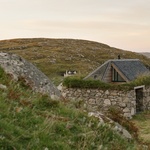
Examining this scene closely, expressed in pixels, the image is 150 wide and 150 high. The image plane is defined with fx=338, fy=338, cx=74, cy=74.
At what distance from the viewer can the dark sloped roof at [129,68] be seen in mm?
25688

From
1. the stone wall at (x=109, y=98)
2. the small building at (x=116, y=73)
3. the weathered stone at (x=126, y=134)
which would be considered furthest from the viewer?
the small building at (x=116, y=73)

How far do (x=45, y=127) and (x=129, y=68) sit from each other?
21785 millimetres

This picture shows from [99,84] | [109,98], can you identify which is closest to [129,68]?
[99,84]

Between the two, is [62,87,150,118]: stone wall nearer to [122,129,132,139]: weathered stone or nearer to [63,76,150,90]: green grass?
[63,76,150,90]: green grass

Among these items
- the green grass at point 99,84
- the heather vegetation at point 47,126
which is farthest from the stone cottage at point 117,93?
the heather vegetation at point 47,126

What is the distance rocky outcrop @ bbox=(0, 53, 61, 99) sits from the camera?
331 inches

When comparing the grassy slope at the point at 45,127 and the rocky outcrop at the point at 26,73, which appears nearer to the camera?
the grassy slope at the point at 45,127

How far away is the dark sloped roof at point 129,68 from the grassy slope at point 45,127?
18871 mm

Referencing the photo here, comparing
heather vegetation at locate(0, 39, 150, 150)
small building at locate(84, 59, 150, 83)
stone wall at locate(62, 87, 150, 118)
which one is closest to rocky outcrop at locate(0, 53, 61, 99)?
heather vegetation at locate(0, 39, 150, 150)

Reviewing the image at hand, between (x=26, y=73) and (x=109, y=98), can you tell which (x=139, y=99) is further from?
(x=26, y=73)

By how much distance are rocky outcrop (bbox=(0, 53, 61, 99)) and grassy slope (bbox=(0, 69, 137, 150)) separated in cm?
97

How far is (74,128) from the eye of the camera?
6082mm

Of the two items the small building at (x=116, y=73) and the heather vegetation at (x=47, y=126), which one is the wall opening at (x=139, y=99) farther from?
the heather vegetation at (x=47, y=126)

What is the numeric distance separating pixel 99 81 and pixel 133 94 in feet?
8.40
